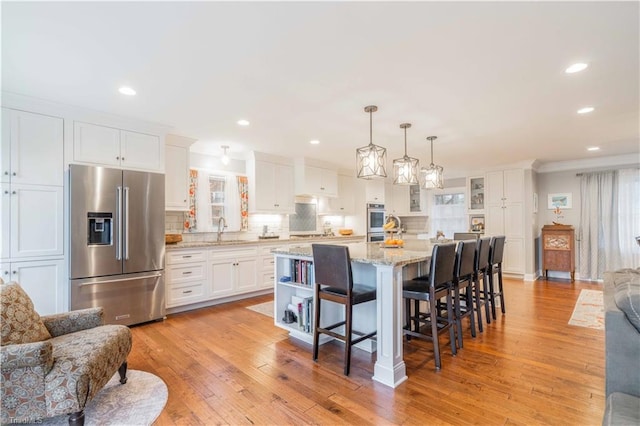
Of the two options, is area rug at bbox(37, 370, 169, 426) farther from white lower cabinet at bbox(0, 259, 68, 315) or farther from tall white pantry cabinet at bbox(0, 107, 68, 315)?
tall white pantry cabinet at bbox(0, 107, 68, 315)

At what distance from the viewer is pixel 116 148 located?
3654mm

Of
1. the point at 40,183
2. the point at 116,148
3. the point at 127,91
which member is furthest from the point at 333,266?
the point at 40,183

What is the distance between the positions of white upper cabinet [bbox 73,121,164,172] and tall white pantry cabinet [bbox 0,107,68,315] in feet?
Answer: 0.55

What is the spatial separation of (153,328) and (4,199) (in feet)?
6.21

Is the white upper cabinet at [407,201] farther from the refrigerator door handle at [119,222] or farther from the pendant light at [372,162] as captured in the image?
the refrigerator door handle at [119,222]

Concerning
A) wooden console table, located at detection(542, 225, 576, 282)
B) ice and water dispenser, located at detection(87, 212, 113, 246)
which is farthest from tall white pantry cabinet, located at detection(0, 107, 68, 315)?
wooden console table, located at detection(542, 225, 576, 282)

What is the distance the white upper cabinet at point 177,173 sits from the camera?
14.2 feet

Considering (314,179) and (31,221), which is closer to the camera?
(31,221)

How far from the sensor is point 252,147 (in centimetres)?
503

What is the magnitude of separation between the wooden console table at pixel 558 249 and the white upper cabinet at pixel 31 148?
7.77 meters

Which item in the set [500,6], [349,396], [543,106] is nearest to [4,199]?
[349,396]

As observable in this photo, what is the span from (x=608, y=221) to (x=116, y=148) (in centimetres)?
803

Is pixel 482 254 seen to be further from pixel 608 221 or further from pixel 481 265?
pixel 608 221

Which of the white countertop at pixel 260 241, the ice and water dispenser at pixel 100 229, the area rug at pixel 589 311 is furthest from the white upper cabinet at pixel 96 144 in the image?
the area rug at pixel 589 311
